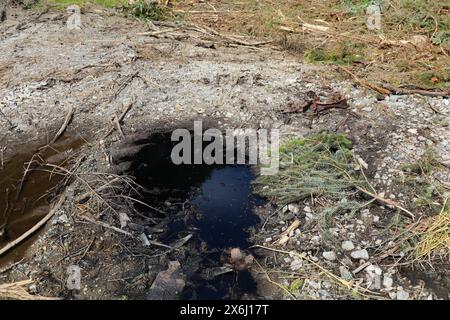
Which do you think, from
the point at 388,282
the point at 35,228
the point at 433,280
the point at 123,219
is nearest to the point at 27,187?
the point at 35,228

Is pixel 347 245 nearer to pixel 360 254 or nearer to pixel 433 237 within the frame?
pixel 360 254

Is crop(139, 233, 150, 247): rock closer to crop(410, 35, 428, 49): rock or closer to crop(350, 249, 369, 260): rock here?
crop(350, 249, 369, 260): rock

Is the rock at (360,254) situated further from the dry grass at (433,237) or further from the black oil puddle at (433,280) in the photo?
the dry grass at (433,237)

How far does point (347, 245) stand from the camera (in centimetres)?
446

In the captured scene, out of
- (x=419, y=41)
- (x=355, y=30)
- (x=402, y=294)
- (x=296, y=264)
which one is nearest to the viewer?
(x=402, y=294)

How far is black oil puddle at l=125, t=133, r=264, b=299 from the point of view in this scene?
4207 millimetres

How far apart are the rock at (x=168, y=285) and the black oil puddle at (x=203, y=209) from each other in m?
0.08

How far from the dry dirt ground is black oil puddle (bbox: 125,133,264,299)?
246 millimetres

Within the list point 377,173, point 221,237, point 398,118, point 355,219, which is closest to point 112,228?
point 221,237

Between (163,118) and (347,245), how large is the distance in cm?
345

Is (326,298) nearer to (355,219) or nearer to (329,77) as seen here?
(355,219)

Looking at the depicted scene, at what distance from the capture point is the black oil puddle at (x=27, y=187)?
4793 mm

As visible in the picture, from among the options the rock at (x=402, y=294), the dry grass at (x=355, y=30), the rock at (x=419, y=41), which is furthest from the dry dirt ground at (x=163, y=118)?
the rock at (x=419, y=41)

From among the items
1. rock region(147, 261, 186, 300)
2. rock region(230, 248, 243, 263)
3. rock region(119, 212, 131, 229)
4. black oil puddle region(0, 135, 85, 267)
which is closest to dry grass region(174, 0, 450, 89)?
rock region(230, 248, 243, 263)
